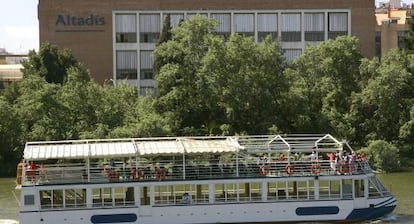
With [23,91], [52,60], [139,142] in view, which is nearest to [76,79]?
[23,91]

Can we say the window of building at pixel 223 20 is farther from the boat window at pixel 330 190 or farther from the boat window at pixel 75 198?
the boat window at pixel 75 198

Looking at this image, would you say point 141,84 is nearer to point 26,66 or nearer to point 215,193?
point 26,66

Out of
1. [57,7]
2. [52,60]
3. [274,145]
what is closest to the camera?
[274,145]

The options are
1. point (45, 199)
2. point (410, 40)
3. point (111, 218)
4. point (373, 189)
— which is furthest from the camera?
Answer: point (410, 40)

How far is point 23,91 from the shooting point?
69.8 meters

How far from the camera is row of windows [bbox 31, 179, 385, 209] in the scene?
1346 inches

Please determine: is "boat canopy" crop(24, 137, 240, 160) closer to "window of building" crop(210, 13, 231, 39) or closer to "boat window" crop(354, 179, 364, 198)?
"boat window" crop(354, 179, 364, 198)

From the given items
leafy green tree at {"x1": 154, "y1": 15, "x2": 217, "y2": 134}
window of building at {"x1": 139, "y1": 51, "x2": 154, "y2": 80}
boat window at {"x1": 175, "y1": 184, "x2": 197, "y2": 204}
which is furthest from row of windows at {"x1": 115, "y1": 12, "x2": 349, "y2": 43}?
boat window at {"x1": 175, "y1": 184, "x2": 197, "y2": 204}

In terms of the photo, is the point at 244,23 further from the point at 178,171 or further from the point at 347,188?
the point at 178,171

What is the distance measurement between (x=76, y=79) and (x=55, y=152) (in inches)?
1396

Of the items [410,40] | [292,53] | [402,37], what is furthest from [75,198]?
[402,37]

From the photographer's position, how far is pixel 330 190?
1409 inches

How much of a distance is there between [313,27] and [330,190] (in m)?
56.3

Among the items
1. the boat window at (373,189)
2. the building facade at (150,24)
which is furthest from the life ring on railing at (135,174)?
the building facade at (150,24)
